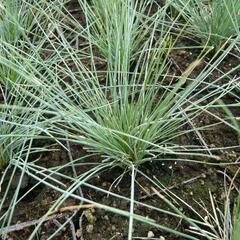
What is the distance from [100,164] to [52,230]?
0.53 ft

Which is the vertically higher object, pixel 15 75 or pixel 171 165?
pixel 15 75

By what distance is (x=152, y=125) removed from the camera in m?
0.83

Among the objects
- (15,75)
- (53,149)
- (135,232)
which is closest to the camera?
(135,232)

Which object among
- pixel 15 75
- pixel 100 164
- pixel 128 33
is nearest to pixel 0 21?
pixel 15 75

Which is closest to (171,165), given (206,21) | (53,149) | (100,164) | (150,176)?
(150,176)

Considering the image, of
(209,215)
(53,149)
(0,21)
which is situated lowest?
(209,215)

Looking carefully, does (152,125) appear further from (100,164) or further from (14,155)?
(14,155)

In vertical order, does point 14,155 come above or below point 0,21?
below

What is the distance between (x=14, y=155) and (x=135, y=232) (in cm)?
29

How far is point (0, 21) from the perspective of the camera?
110cm

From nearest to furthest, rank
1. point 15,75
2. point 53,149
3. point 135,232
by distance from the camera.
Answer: point 135,232 < point 53,149 < point 15,75

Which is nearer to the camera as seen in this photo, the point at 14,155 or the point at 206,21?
the point at 14,155

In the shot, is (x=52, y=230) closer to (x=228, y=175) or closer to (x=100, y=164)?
(x=100, y=164)

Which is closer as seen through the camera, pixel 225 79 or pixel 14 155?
pixel 14 155
